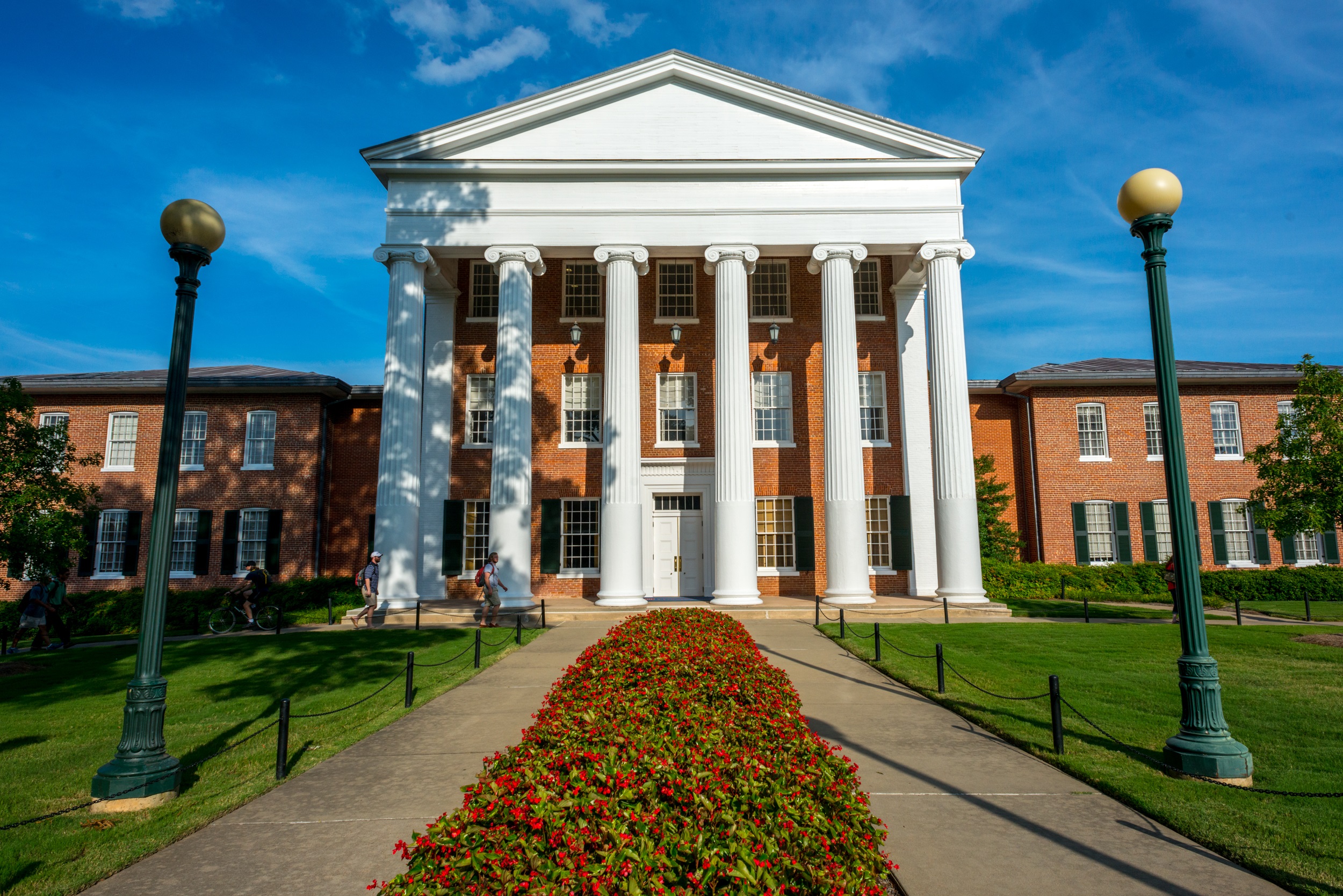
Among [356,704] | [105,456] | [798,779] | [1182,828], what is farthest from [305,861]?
[105,456]

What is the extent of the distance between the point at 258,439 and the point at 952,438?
23.8 m

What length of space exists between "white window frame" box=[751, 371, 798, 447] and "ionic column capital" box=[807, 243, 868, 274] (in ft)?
12.3

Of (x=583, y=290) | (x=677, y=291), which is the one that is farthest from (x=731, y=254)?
(x=583, y=290)

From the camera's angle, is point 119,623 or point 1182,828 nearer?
point 1182,828

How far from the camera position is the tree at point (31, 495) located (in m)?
13.7

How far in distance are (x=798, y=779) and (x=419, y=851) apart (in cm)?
164

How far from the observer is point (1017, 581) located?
2488 centimetres

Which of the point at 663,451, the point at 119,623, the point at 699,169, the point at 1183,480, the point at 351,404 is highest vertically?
the point at 699,169

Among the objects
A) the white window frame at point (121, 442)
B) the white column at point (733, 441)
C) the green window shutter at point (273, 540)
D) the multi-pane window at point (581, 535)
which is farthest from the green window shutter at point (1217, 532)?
the white window frame at point (121, 442)

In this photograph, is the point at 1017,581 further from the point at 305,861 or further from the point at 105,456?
the point at 105,456

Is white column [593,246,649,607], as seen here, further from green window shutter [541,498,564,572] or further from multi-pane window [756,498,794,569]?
multi-pane window [756,498,794,569]

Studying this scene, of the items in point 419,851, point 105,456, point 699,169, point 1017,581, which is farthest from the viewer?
point 105,456

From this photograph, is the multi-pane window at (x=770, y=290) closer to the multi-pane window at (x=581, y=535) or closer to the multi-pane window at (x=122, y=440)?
the multi-pane window at (x=581, y=535)

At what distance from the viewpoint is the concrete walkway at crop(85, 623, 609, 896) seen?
4.86 m
